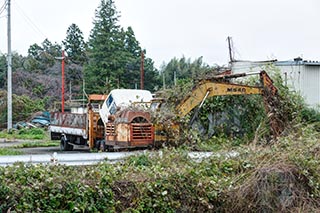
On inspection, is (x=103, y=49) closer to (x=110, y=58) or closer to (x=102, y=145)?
(x=110, y=58)

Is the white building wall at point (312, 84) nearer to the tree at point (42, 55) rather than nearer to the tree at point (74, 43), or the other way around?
the tree at point (42, 55)

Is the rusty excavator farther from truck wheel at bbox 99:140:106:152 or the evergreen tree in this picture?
the evergreen tree

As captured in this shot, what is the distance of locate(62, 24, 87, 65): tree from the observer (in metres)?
47.3

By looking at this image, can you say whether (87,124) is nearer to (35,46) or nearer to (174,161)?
(174,161)

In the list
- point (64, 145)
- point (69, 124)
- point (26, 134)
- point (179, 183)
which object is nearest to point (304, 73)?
point (69, 124)

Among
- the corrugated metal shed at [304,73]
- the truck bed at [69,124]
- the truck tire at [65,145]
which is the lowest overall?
the truck tire at [65,145]

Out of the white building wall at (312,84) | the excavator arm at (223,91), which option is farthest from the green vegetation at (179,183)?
the white building wall at (312,84)

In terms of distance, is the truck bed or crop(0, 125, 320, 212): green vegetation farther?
Answer: the truck bed

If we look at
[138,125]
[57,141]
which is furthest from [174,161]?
[57,141]

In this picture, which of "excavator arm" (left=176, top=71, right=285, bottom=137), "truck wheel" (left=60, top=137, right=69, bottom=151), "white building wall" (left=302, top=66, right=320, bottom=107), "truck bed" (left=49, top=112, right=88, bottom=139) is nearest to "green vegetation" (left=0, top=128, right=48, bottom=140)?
"truck bed" (left=49, top=112, right=88, bottom=139)

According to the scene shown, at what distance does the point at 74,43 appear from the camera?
48188 millimetres

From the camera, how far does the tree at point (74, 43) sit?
1864 inches

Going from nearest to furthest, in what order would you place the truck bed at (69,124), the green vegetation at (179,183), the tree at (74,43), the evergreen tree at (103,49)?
the green vegetation at (179,183)
the truck bed at (69,124)
the evergreen tree at (103,49)
the tree at (74,43)

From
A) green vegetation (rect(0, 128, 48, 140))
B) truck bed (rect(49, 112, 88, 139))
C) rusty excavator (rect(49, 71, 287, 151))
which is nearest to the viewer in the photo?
rusty excavator (rect(49, 71, 287, 151))
